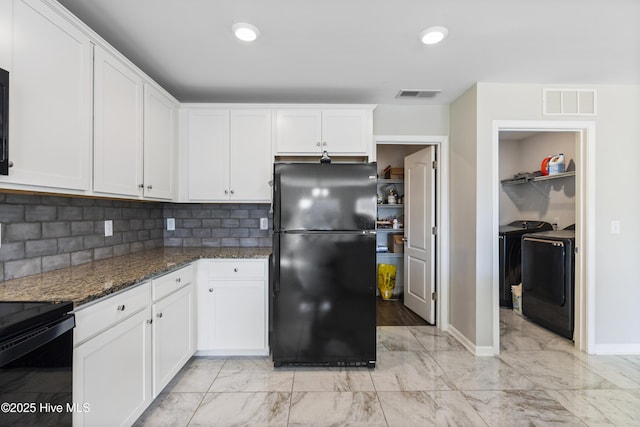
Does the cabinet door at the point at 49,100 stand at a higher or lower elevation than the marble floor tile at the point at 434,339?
higher

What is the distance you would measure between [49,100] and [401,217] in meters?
3.90

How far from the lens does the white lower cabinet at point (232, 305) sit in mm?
2389

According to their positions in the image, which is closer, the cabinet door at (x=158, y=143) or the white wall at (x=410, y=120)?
the cabinet door at (x=158, y=143)

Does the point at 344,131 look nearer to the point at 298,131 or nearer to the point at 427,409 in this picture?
the point at 298,131

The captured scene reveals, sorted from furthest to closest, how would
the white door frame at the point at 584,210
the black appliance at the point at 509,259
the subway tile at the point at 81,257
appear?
the black appliance at the point at 509,259, the white door frame at the point at 584,210, the subway tile at the point at 81,257

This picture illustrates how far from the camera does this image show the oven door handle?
870mm

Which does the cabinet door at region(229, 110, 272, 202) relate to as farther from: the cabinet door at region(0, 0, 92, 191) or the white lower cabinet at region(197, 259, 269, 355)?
the cabinet door at region(0, 0, 92, 191)

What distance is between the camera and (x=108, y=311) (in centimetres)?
134

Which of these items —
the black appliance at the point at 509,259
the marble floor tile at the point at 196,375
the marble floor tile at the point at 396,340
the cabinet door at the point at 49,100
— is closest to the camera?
the cabinet door at the point at 49,100

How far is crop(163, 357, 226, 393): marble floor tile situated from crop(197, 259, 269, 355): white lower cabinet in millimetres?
103

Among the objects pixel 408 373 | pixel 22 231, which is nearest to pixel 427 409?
pixel 408 373

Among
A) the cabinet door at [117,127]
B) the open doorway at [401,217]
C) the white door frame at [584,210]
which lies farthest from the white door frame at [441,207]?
the cabinet door at [117,127]

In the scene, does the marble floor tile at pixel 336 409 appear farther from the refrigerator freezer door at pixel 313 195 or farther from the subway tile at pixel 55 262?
the subway tile at pixel 55 262

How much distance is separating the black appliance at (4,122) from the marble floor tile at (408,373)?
2338 mm
